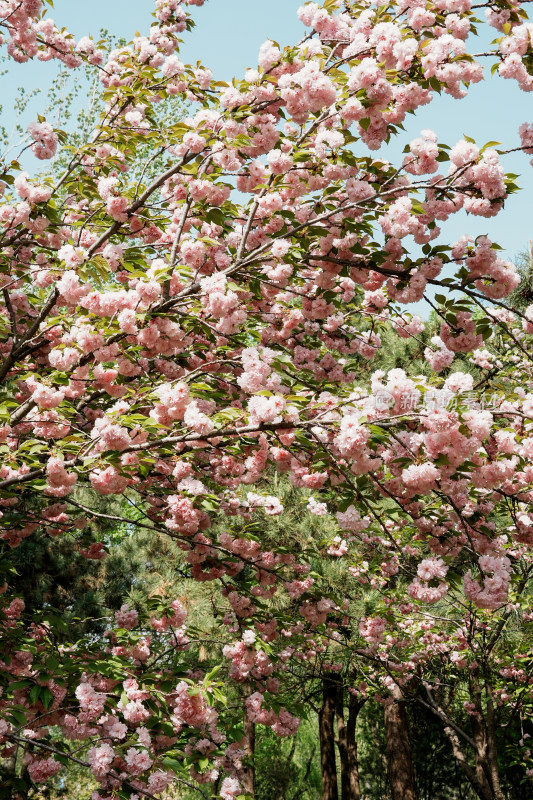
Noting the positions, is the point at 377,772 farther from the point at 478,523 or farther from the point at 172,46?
the point at 172,46

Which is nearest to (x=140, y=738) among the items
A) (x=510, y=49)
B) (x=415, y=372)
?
(x=510, y=49)

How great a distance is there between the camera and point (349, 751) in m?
11.7

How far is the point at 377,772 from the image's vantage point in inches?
582

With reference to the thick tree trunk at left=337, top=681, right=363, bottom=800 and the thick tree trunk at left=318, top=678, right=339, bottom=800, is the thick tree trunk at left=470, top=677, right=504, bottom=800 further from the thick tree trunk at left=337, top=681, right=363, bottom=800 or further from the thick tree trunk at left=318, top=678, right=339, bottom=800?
the thick tree trunk at left=318, top=678, right=339, bottom=800

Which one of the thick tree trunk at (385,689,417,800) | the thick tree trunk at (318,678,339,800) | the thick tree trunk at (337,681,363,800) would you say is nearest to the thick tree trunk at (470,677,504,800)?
the thick tree trunk at (385,689,417,800)

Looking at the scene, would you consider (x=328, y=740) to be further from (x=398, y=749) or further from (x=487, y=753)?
(x=487, y=753)

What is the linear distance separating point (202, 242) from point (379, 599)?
729 cm

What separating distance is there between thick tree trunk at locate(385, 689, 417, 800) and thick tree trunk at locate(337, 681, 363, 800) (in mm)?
1441

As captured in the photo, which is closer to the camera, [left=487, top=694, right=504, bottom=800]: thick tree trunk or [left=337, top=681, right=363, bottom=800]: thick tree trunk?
[left=487, top=694, right=504, bottom=800]: thick tree trunk

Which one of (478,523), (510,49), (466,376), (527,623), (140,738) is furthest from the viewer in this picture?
(527,623)

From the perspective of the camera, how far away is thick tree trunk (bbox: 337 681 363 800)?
37.4ft

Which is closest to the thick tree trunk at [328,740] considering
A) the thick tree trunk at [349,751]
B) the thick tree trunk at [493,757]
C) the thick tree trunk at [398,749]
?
the thick tree trunk at [349,751]

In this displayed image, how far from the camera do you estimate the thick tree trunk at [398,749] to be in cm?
965

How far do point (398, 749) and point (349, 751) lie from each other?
88.3 inches
